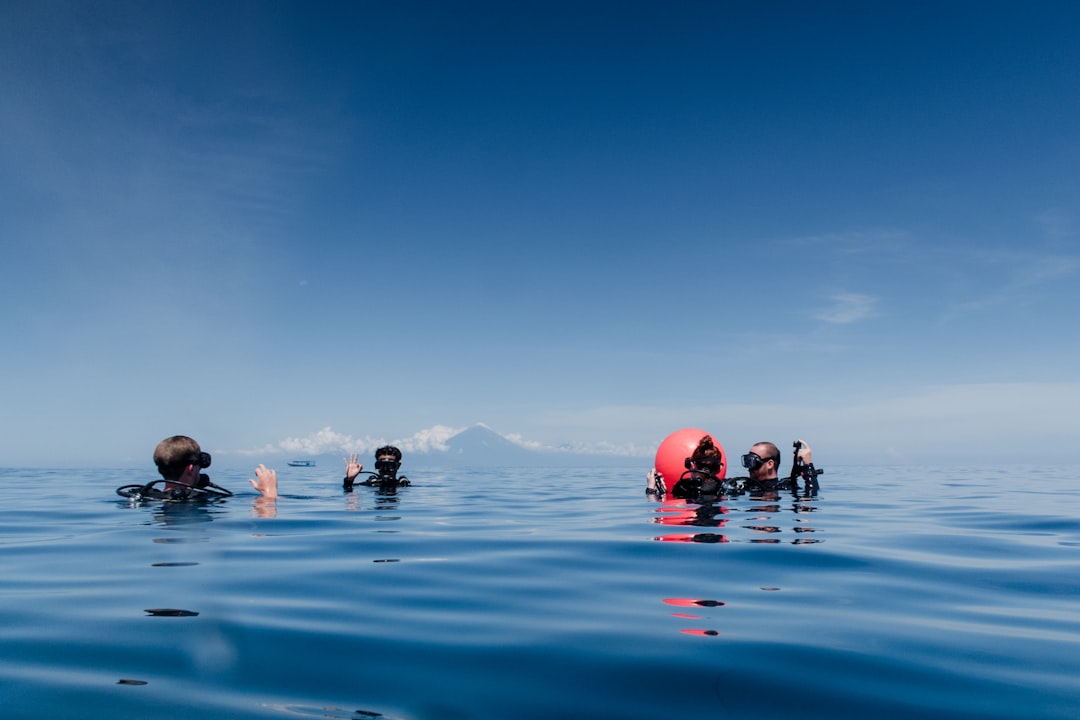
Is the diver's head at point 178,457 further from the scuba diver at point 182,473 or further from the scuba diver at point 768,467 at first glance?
Result: the scuba diver at point 768,467

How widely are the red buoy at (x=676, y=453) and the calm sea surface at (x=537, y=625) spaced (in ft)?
14.7

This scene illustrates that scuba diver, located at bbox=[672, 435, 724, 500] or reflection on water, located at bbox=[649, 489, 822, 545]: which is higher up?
scuba diver, located at bbox=[672, 435, 724, 500]

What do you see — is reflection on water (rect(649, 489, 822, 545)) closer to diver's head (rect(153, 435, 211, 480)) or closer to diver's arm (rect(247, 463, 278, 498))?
diver's arm (rect(247, 463, 278, 498))

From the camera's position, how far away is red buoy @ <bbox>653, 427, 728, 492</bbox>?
13812mm

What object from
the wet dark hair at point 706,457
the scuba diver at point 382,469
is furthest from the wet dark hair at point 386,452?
the wet dark hair at point 706,457

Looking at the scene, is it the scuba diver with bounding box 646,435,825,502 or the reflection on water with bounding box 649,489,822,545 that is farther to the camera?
the scuba diver with bounding box 646,435,825,502

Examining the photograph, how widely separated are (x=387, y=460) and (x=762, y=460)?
8.89 metres

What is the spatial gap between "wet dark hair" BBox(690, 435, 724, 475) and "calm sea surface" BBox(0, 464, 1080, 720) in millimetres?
3181

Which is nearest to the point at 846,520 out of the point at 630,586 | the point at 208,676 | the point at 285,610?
the point at 630,586

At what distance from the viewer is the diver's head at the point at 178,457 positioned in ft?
37.1

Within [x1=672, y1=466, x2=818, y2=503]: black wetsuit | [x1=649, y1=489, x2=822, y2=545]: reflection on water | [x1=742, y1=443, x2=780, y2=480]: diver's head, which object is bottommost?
[x1=649, y1=489, x2=822, y2=545]: reflection on water

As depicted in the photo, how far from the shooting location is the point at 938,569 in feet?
22.4

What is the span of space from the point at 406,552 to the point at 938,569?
18.3ft

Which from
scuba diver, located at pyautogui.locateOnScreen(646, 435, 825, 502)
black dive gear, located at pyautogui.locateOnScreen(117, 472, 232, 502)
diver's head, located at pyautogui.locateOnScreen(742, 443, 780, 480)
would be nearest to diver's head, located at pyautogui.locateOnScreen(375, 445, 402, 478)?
black dive gear, located at pyautogui.locateOnScreen(117, 472, 232, 502)
